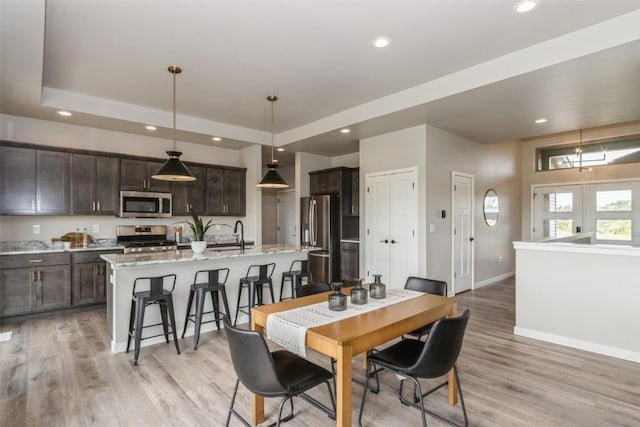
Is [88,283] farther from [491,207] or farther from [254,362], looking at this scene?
[491,207]

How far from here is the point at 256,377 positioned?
1.75 meters

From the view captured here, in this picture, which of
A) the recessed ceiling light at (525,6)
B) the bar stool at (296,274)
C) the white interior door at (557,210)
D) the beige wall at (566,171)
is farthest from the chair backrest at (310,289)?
the beige wall at (566,171)

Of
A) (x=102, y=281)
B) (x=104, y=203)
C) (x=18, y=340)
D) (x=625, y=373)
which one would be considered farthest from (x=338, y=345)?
(x=104, y=203)

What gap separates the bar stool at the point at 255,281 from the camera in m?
4.03

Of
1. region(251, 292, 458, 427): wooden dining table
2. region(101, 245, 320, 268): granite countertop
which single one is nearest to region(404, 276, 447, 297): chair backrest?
region(251, 292, 458, 427): wooden dining table

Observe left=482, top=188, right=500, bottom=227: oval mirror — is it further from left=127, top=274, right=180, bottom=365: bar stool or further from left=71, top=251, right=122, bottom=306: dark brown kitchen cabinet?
left=71, top=251, right=122, bottom=306: dark brown kitchen cabinet

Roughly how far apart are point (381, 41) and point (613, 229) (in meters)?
6.79

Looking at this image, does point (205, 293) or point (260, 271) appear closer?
point (205, 293)

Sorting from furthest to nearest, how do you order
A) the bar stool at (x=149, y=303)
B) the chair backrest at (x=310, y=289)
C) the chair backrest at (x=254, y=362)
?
the bar stool at (x=149, y=303) → the chair backrest at (x=310, y=289) → the chair backrest at (x=254, y=362)

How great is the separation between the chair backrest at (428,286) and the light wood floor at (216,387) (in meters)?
0.72

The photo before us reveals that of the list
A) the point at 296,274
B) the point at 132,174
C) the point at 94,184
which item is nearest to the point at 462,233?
the point at 296,274

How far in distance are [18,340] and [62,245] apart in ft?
5.34

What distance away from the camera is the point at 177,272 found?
3.80m

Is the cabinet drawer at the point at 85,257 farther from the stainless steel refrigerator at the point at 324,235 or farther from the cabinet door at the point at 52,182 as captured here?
the stainless steel refrigerator at the point at 324,235
